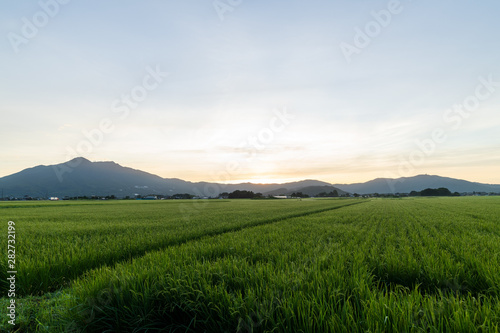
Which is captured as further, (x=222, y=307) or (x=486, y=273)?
(x=486, y=273)

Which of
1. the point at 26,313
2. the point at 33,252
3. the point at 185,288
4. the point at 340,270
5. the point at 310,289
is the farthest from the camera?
the point at 33,252

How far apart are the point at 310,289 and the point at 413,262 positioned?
3.19 meters

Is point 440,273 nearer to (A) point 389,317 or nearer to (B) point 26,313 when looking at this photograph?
(A) point 389,317

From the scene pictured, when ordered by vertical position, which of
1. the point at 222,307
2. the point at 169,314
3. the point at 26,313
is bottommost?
the point at 26,313

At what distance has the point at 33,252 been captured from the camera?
22.6 ft

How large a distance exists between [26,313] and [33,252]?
391cm

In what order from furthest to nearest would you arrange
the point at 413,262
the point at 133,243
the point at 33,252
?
the point at 133,243, the point at 33,252, the point at 413,262

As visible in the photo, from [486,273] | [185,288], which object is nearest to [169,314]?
[185,288]

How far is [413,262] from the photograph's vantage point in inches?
196

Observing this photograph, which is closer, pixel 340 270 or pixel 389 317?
pixel 389 317

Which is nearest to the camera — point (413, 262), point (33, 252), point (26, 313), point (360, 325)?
point (360, 325)

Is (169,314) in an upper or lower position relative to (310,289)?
lower

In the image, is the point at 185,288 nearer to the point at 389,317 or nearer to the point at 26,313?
the point at 389,317

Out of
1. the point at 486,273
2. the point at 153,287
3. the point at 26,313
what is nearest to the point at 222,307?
the point at 153,287
